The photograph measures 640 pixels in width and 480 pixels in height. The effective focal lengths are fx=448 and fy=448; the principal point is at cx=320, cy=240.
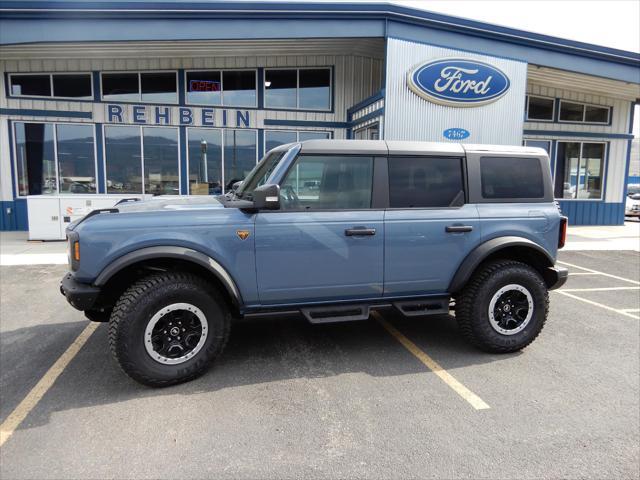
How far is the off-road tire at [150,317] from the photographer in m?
3.53

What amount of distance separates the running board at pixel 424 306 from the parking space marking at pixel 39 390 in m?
3.09

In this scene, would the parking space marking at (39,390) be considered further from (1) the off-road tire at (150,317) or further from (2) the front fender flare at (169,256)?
(2) the front fender flare at (169,256)

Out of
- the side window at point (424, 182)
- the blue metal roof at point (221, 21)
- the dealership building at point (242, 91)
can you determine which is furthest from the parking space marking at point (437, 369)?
the blue metal roof at point (221, 21)

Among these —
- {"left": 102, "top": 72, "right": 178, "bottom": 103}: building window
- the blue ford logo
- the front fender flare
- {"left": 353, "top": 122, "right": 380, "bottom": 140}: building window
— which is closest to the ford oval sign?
the blue ford logo

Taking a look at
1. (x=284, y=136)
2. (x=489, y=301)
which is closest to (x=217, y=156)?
(x=284, y=136)

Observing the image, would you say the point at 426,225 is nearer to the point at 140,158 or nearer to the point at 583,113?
the point at 140,158

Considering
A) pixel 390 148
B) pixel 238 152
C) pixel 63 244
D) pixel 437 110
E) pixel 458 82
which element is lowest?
pixel 63 244

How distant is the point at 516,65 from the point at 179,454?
12.6 m

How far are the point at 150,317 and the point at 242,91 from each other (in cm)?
1170

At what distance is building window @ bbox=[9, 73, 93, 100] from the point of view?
13.0 meters

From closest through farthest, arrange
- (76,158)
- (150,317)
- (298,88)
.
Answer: (150,317)
(76,158)
(298,88)

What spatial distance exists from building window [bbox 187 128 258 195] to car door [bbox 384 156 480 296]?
10.2 m

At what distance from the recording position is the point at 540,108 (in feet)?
52.1

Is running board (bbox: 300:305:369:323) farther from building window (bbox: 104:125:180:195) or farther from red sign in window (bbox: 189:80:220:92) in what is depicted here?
red sign in window (bbox: 189:80:220:92)
